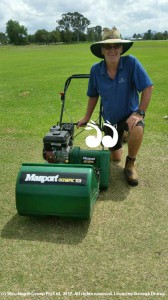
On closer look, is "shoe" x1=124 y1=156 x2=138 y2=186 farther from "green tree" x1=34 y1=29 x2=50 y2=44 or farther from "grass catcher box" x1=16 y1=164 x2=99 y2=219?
"green tree" x1=34 y1=29 x2=50 y2=44

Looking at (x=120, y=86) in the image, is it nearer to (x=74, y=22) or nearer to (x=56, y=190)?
(x=56, y=190)

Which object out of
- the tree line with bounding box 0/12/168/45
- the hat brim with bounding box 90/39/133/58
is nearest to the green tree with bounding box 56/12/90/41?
the tree line with bounding box 0/12/168/45

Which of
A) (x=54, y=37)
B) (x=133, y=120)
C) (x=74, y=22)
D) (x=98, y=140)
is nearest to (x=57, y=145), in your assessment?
(x=98, y=140)

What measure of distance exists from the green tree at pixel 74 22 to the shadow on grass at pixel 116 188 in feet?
433

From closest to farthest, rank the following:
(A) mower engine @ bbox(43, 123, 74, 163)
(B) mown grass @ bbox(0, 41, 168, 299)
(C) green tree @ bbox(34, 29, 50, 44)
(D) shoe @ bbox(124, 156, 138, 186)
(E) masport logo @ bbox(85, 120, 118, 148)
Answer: (B) mown grass @ bbox(0, 41, 168, 299), (A) mower engine @ bbox(43, 123, 74, 163), (E) masport logo @ bbox(85, 120, 118, 148), (D) shoe @ bbox(124, 156, 138, 186), (C) green tree @ bbox(34, 29, 50, 44)

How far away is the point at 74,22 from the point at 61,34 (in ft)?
60.7

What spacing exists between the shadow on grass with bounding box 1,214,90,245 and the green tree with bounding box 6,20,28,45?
11858 cm

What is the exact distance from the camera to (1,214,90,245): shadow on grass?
3.23 meters

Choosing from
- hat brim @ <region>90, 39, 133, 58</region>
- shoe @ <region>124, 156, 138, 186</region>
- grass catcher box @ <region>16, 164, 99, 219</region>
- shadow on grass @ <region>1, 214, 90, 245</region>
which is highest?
hat brim @ <region>90, 39, 133, 58</region>

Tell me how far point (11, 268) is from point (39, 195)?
691 mm

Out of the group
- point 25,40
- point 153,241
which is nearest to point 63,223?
point 153,241

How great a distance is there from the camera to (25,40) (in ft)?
382

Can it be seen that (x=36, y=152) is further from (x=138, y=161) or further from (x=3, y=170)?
(x=138, y=161)

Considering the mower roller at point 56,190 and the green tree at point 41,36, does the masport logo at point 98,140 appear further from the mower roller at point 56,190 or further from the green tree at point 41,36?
the green tree at point 41,36
